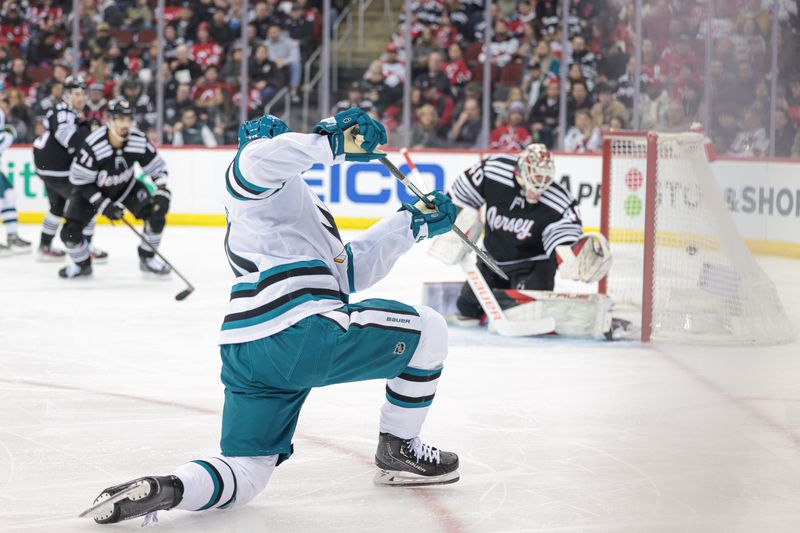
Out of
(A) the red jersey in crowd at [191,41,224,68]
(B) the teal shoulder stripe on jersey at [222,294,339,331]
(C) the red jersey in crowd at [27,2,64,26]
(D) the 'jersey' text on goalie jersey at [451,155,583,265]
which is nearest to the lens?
(B) the teal shoulder stripe on jersey at [222,294,339,331]

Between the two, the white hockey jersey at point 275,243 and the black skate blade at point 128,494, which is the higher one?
the white hockey jersey at point 275,243

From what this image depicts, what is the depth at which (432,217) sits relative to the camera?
266 cm

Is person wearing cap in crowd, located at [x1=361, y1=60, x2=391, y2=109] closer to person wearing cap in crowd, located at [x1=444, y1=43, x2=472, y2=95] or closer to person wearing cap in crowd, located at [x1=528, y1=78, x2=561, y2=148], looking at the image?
person wearing cap in crowd, located at [x1=444, y1=43, x2=472, y2=95]

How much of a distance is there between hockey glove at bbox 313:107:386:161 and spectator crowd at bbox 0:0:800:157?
18.6 ft

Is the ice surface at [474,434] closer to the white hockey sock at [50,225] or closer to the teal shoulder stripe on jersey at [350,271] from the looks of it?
the teal shoulder stripe on jersey at [350,271]

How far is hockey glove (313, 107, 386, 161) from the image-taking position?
2.27 metres

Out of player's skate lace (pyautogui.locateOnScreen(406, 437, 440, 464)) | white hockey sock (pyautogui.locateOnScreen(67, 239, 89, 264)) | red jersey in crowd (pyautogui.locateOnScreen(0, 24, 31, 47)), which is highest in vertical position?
red jersey in crowd (pyautogui.locateOnScreen(0, 24, 31, 47))

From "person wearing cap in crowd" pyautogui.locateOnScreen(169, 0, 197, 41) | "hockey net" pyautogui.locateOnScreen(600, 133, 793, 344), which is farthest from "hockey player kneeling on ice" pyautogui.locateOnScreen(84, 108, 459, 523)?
"person wearing cap in crowd" pyautogui.locateOnScreen(169, 0, 197, 41)

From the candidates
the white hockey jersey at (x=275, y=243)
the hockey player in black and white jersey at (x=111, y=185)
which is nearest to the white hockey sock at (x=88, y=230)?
the hockey player in black and white jersey at (x=111, y=185)

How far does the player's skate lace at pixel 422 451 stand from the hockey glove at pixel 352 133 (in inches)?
28.1

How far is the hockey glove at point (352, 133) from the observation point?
7.46ft

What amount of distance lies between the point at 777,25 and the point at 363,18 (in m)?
9.18

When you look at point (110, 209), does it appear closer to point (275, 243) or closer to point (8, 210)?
point (8, 210)

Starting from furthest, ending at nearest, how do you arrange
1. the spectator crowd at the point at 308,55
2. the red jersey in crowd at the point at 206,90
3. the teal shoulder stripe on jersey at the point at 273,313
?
the red jersey in crowd at the point at 206,90
the spectator crowd at the point at 308,55
the teal shoulder stripe on jersey at the point at 273,313
